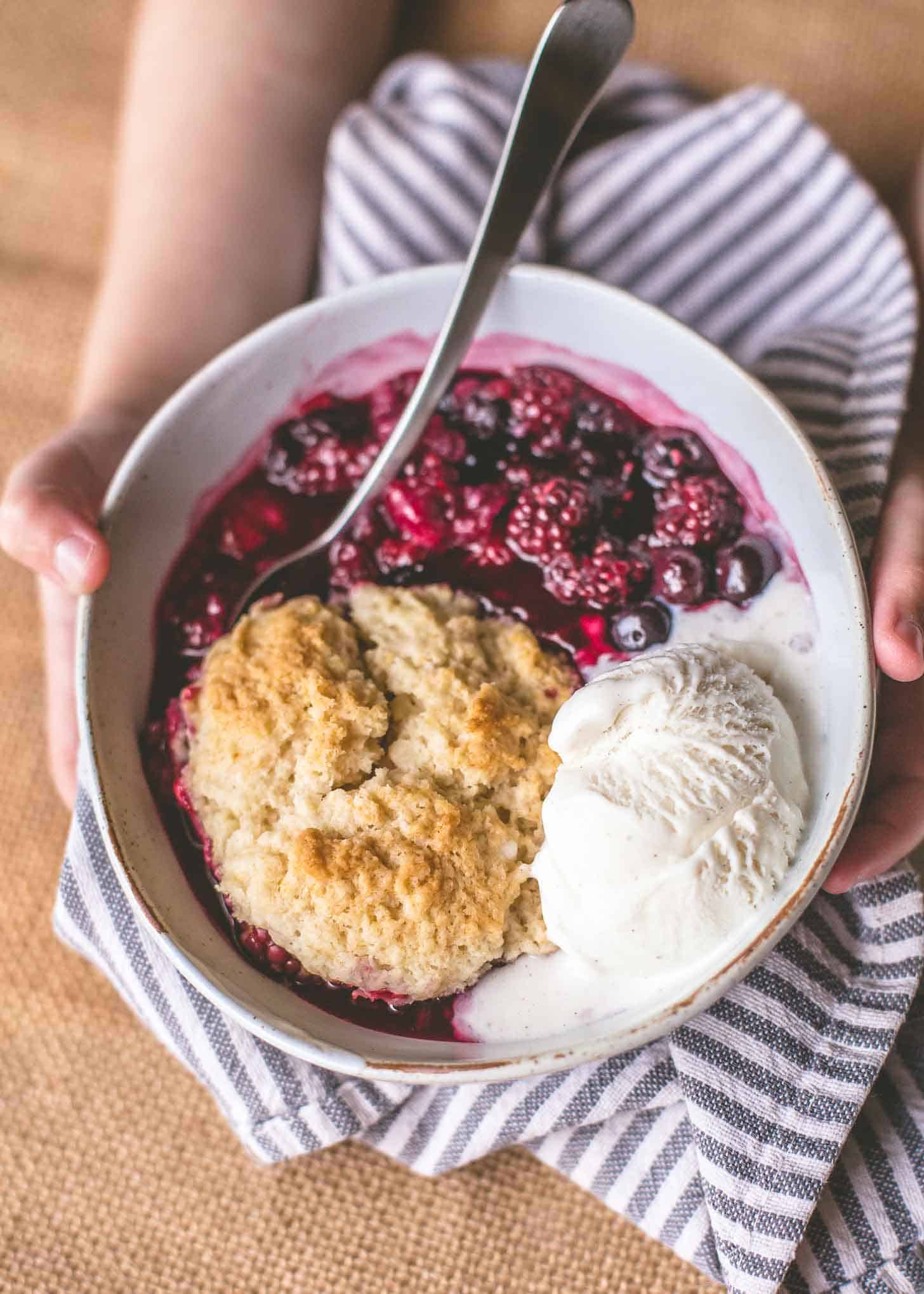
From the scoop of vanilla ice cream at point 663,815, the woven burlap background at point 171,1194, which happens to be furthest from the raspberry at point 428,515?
the woven burlap background at point 171,1194

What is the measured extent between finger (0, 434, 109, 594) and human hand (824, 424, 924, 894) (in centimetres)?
71

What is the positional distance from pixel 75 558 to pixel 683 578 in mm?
562

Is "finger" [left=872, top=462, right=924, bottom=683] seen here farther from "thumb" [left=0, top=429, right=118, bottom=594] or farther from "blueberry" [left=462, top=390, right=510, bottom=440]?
"thumb" [left=0, top=429, right=118, bottom=594]

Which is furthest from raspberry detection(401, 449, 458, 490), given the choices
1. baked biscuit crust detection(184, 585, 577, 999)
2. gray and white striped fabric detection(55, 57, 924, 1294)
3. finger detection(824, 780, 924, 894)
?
finger detection(824, 780, 924, 894)

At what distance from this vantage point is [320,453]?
1.17 m

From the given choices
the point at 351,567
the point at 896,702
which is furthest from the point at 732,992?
the point at 351,567

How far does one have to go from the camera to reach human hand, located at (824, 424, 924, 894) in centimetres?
97

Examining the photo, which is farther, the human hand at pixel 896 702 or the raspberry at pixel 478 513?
the raspberry at pixel 478 513

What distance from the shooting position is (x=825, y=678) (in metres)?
1.00

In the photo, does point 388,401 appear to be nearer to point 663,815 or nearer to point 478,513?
point 478,513

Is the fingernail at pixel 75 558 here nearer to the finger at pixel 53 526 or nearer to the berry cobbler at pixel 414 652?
the finger at pixel 53 526

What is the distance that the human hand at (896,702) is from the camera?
97cm

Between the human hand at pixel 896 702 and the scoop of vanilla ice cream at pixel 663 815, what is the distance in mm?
131

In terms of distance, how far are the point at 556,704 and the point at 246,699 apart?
28 centimetres
